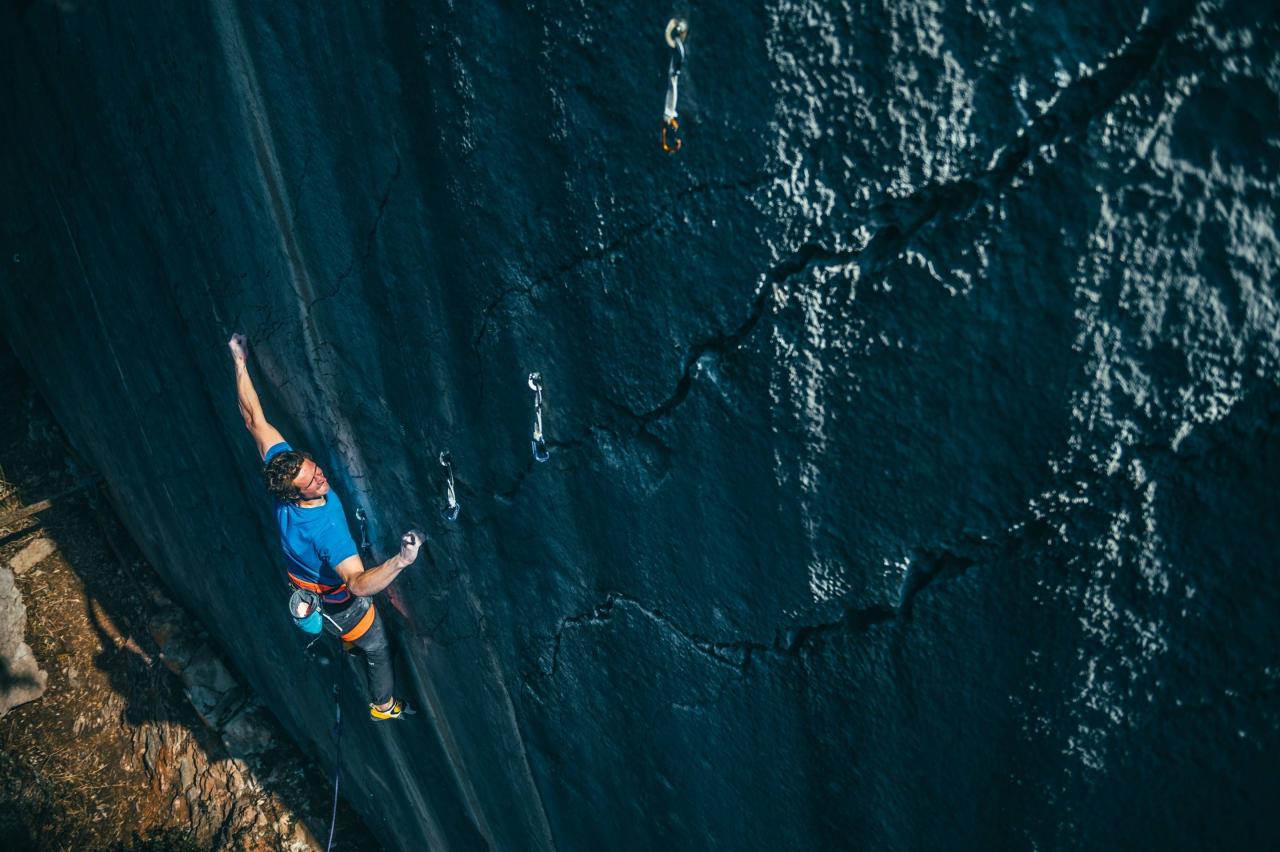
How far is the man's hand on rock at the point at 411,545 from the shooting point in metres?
2.35

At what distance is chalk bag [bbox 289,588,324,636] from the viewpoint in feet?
8.87

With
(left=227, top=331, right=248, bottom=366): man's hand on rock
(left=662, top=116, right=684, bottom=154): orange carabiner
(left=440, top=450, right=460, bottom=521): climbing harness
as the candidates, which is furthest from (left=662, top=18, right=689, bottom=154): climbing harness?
(left=227, top=331, right=248, bottom=366): man's hand on rock

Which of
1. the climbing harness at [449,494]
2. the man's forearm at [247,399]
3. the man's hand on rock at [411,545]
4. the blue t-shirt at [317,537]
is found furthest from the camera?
the man's forearm at [247,399]

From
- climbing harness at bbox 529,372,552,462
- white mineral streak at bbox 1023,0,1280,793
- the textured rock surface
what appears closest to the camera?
white mineral streak at bbox 1023,0,1280,793

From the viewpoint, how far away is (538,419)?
1774mm

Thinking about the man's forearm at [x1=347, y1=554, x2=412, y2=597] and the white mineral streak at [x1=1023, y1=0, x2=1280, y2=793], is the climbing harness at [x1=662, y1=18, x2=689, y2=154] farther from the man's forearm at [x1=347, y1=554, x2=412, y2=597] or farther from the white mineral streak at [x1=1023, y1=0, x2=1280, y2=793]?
the man's forearm at [x1=347, y1=554, x2=412, y2=597]

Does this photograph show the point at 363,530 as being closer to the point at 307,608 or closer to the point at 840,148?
the point at 307,608

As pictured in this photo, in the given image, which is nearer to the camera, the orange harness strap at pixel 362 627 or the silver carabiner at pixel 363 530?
the silver carabiner at pixel 363 530

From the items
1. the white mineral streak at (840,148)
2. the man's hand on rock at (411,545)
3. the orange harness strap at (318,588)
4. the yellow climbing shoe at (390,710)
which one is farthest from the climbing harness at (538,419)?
the yellow climbing shoe at (390,710)

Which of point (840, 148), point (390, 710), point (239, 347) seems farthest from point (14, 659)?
point (840, 148)

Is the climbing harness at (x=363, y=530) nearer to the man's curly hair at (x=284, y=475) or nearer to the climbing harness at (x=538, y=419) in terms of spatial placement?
the man's curly hair at (x=284, y=475)

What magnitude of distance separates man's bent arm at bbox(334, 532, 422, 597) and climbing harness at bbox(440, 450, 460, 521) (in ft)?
0.68

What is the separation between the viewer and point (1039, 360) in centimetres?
106

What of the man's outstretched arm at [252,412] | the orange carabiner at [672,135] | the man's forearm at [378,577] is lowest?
the man's forearm at [378,577]
